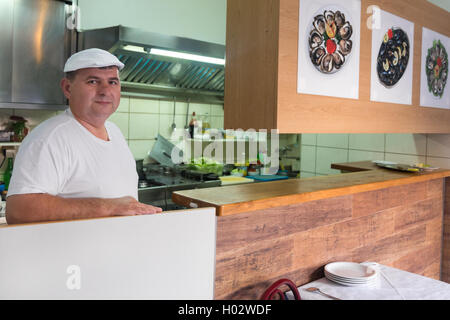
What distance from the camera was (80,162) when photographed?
151cm

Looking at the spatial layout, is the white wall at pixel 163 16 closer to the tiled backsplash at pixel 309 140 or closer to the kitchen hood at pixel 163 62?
the kitchen hood at pixel 163 62

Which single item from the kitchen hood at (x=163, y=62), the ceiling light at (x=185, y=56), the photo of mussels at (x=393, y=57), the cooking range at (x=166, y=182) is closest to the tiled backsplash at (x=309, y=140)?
the kitchen hood at (x=163, y=62)

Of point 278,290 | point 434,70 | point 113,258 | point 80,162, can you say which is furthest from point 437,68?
point 113,258

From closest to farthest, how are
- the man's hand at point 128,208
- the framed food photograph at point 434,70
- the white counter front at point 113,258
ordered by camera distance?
the white counter front at point 113,258, the man's hand at point 128,208, the framed food photograph at point 434,70

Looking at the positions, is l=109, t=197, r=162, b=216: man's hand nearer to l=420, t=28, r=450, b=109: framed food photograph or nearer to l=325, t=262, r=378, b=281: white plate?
l=325, t=262, r=378, b=281: white plate

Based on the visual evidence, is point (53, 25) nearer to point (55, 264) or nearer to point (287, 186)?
point (287, 186)

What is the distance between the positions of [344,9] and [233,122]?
0.76 meters

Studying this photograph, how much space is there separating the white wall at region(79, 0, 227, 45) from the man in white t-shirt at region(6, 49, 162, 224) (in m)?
2.02

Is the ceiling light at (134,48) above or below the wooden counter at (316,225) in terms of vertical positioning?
above

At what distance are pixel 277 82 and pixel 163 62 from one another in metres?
2.31

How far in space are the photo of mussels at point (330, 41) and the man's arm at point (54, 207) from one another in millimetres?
1023

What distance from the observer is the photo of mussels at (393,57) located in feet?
7.02

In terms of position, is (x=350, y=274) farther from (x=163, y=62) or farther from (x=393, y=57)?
(x=163, y=62)
